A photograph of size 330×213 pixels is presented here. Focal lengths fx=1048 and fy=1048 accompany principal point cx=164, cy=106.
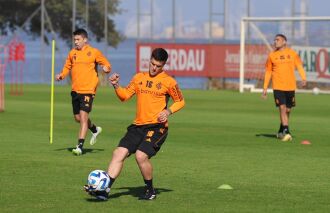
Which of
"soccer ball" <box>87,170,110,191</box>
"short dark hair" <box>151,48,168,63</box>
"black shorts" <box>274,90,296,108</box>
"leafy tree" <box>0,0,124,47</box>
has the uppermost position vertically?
"leafy tree" <box>0,0,124,47</box>

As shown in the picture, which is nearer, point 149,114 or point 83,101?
point 149,114

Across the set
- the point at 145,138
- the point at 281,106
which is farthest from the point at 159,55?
the point at 281,106

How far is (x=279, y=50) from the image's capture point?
23188mm

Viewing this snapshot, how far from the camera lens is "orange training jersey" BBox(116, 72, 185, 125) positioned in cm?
1310

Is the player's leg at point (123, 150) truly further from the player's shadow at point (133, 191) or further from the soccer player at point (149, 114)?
the player's shadow at point (133, 191)

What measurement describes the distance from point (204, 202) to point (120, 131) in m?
11.9

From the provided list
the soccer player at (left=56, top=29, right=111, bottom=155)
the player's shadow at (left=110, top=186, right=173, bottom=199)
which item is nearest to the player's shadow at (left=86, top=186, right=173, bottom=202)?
the player's shadow at (left=110, top=186, right=173, bottom=199)

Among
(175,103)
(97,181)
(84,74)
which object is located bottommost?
(97,181)

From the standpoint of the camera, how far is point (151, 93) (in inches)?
516

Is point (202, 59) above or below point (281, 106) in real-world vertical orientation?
above

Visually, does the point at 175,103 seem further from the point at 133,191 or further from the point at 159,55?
the point at 133,191

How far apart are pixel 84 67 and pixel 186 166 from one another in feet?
11.0

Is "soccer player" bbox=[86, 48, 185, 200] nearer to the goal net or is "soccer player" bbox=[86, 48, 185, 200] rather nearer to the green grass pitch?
the green grass pitch

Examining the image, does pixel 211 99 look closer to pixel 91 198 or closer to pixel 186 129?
pixel 186 129
